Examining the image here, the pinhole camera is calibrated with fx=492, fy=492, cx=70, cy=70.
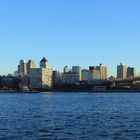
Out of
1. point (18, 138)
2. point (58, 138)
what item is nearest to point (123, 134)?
point (58, 138)

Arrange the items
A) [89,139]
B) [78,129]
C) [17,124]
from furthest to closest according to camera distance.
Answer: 1. [17,124]
2. [78,129]
3. [89,139]

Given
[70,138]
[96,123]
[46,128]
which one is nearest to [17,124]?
[46,128]

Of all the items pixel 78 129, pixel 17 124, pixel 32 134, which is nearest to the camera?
pixel 32 134

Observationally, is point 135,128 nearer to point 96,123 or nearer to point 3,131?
point 96,123

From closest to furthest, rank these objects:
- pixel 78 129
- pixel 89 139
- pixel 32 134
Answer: pixel 89 139, pixel 32 134, pixel 78 129

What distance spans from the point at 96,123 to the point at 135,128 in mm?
5936

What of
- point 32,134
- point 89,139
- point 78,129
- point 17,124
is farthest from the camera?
point 17,124

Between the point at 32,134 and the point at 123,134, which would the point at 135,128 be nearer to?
the point at 123,134

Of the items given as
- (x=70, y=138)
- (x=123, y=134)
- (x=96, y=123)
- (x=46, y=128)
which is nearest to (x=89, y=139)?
(x=70, y=138)

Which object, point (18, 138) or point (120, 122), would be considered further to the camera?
point (120, 122)

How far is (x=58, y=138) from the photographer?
130 ft

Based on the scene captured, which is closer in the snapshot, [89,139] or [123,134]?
[89,139]

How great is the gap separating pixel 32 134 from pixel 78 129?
17.5 feet

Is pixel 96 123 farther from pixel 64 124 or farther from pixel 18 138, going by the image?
pixel 18 138
